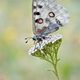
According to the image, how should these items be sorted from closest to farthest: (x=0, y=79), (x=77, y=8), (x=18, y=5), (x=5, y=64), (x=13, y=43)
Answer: (x=0, y=79) → (x=5, y=64) → (x=13, y=43) → (x=77, y=8) → (x=18, y=5)

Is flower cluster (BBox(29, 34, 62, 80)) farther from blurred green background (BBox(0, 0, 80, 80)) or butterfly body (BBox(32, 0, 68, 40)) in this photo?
blurred green background (BBox(0, 0, 80, 80))

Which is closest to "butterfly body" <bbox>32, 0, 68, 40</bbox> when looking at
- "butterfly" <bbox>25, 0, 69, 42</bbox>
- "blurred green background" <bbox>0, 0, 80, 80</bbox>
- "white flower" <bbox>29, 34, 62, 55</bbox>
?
"butterfly" <bbox>25, 0, 69, 42</bbox>

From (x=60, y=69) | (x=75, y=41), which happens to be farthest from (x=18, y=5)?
(x=60, y=69)

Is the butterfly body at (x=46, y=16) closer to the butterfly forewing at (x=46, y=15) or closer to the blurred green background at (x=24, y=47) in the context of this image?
the butterfly forewing at (x=46, y=15)

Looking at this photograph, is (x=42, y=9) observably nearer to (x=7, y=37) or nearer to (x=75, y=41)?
(x=75, y=41)

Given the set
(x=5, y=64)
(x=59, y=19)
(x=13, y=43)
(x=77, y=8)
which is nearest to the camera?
(x=59, y=19)

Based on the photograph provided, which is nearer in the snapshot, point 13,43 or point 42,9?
point 42,9

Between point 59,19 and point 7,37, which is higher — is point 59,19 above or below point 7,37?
above

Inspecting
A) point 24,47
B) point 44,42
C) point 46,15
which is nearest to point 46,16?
point 46,15
